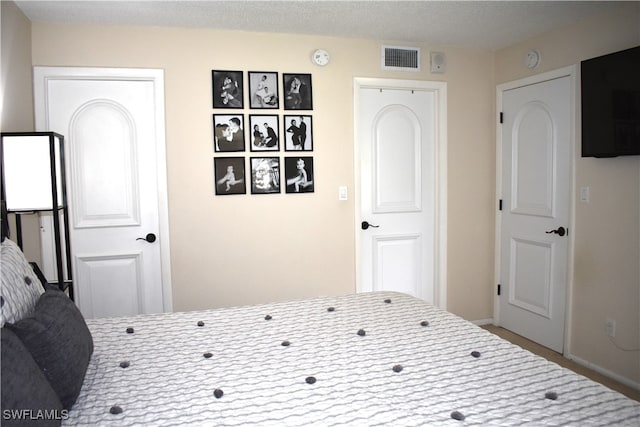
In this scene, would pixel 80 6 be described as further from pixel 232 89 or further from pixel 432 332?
pixel 432 332

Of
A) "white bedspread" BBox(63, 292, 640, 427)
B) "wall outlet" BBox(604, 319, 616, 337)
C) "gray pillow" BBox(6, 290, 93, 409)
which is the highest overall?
"gray pillow" BBox(6, 290, 93, 409)

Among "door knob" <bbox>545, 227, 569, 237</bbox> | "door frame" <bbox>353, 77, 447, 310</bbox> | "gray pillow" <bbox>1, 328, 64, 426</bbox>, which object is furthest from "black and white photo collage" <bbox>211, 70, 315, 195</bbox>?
"gray pillow" <bbox>1, 328, 64, 426</bbox>

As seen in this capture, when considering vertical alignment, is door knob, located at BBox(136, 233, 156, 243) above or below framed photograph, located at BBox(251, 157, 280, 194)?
below

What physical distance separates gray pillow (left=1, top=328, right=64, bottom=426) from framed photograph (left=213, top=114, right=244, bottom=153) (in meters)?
2.41

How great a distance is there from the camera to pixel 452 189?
4.03 metres

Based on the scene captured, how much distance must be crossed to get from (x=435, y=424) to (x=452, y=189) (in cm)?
302

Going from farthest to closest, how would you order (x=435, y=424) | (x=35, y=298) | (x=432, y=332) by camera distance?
(x=432, y=332) < (x=35, y=298) < (x=435, y=424)

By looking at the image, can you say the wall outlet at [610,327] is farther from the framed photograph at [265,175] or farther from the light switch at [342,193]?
the framed photograph at [265,175]

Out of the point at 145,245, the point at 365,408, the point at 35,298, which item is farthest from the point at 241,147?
the point at 365,408

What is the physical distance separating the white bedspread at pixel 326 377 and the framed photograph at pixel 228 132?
5.30 feet

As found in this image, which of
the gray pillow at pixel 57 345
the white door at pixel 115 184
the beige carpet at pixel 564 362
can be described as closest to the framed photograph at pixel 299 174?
the white door at pixel 115 184

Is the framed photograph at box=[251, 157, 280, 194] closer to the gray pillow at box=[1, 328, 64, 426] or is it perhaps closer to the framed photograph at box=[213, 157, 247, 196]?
the framed photograph at box=[213, 157, 247, 196]

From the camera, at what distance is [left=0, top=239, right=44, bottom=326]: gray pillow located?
4.42 ft

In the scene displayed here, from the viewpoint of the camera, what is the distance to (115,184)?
11.0ft
